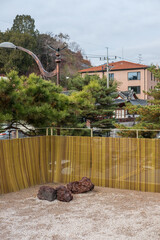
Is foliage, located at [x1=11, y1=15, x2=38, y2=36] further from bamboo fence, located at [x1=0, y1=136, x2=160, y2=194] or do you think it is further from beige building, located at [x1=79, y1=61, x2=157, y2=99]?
bamboo fence, located at [x1=0, y1=136, x2=160, y2=194]

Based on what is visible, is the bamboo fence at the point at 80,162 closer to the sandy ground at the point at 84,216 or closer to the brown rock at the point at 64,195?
the sandy ground at the point at 84,216

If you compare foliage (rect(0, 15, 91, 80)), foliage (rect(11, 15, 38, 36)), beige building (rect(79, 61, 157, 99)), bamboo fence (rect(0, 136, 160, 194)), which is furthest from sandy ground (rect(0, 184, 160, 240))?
foliage (rect(11, 15, 38, 36))

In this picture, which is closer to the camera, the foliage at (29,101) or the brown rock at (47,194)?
the brown rock at (47,194)

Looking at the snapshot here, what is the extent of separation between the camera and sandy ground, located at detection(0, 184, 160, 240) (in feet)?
19.3

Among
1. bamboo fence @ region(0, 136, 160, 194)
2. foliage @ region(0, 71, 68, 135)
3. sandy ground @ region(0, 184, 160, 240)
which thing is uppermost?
foliage @ region(0, 71, 68, 135)

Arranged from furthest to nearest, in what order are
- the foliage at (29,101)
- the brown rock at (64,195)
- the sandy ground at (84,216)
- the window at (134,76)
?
the window at (134,76)
the foliage at (29,101)
the brown rock at (64,195)
the sandy ground at (84,216)

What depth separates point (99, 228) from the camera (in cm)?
618

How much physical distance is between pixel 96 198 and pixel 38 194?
5.44 feet

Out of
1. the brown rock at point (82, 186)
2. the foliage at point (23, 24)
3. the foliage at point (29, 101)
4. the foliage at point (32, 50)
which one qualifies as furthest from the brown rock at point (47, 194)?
the foliage at point (23, 24)

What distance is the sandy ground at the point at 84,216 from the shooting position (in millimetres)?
5879

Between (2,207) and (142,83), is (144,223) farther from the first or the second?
(142,83)

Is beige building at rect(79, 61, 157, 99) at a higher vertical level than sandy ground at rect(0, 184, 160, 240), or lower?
higher

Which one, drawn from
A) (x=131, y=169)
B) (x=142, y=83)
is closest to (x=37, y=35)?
(x=142, y=83)

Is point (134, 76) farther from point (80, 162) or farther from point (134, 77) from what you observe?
point (80, 162)
